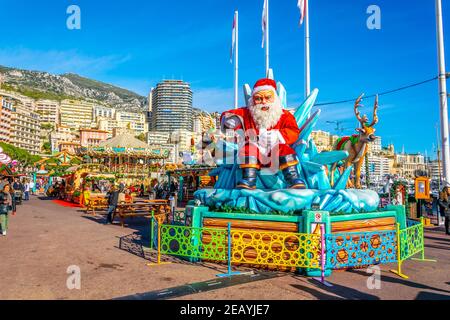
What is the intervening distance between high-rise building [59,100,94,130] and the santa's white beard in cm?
15961

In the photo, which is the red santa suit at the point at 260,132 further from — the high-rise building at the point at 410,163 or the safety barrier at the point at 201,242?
the high-rise building at the point at 410,163

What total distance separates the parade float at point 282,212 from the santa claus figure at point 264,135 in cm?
3

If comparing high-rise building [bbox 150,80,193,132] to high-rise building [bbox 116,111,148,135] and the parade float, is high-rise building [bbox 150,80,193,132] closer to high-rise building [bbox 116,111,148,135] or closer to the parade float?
high-rise building [bbox 116,111,148,135]

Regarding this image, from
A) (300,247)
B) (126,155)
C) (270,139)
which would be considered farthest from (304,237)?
(126,155)

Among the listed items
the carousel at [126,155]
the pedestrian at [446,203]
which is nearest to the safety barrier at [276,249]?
the pedestrian at [446,203]

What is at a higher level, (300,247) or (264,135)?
(264,135)

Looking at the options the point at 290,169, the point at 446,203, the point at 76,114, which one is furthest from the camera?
the point at 76,114

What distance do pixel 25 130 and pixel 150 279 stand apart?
400 ft

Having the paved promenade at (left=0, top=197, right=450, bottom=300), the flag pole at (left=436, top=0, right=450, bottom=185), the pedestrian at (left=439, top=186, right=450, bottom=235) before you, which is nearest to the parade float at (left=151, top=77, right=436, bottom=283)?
the paved promenade at (left=0, top=197, right=450, bottom=300)

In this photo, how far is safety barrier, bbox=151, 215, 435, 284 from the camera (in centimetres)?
659

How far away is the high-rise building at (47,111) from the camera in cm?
15025

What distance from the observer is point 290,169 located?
27.5ft

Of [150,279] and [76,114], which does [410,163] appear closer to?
[76,114]

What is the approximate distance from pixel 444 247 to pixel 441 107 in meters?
6.75
